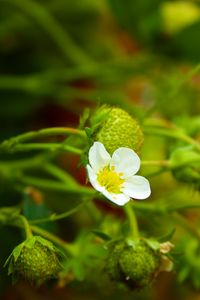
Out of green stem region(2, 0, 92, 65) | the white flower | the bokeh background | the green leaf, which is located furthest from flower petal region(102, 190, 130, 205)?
green stem region(2, 0, 92, 65)

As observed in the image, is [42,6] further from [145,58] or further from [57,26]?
[145,58]

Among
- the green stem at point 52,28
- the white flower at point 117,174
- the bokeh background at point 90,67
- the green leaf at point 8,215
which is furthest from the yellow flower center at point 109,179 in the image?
the green stem at point 52,28

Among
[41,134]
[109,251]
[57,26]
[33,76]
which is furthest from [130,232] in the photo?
[57,26]

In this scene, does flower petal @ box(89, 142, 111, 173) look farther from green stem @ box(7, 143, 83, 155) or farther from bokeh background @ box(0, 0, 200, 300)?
bokeh background @ box(0, 0, 200, 300)

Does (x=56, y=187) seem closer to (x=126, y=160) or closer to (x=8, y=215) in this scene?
(x=8, y=215)

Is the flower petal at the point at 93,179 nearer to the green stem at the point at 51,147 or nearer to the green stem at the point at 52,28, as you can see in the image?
the green stem at the point at 51,147
